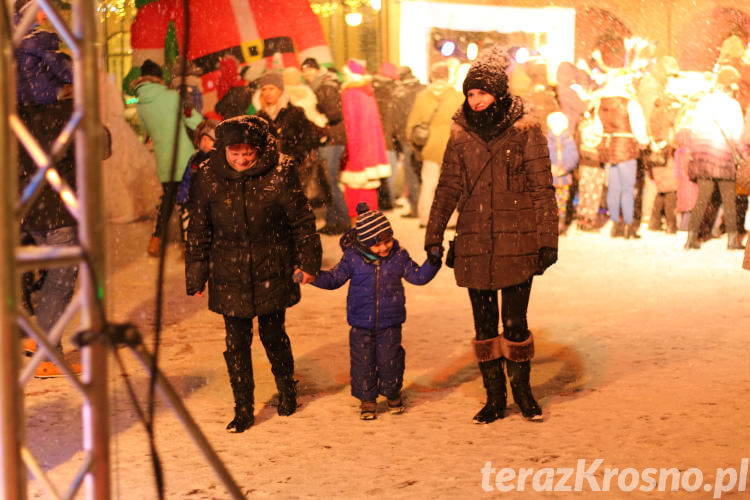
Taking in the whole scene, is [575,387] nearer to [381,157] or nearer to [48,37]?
[48,37]

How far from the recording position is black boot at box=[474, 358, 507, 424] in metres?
5.65

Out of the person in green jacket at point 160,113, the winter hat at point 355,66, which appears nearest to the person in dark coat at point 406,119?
the winter hat at point 355,66

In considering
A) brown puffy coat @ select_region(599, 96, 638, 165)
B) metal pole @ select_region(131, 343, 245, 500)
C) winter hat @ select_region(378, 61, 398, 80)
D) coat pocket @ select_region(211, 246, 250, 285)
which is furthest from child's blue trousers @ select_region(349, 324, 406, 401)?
winter hat @ select_region(378, 61, 398, 80)

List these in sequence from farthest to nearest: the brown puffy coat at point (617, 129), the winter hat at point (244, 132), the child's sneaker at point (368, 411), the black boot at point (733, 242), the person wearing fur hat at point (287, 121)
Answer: the brown puffy coat at point (617, 129) < the black boot at point (733, 242) < the person wearing fur hat at point (287, 121) < the child's sneaker at point (368, 411) < the winter hat at point (244, 132)

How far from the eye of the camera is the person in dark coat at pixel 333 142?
520 inches

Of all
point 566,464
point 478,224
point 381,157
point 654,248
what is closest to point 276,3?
point 381,157

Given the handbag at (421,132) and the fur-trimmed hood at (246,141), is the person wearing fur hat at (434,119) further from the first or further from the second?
the fur-trimmed hood at (246,141)

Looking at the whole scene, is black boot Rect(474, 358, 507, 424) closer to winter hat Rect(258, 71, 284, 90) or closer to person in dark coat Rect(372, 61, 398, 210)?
winter hat Rect(258, 71, 284, 90)

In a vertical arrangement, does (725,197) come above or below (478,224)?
below

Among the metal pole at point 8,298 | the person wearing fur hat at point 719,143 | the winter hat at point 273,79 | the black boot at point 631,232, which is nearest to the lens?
the metal pole at point 8,298

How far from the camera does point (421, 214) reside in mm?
14188

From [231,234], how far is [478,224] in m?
1.22

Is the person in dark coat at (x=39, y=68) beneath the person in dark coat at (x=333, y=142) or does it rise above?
above

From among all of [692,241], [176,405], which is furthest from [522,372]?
[692,241]
